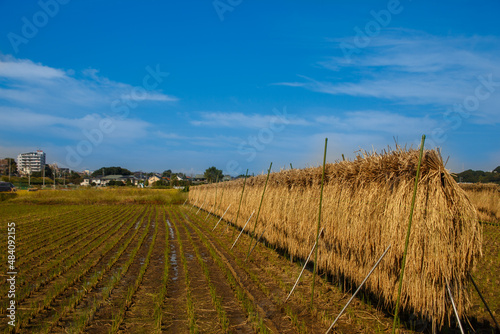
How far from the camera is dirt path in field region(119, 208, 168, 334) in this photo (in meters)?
5.34

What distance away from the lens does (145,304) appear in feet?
21.0

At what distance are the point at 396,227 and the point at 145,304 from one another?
498 centimetres

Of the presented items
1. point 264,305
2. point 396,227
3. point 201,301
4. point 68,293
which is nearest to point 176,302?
point 201,301

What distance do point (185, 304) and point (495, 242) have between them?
1264 centimetres

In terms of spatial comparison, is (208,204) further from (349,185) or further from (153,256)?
(349,185)

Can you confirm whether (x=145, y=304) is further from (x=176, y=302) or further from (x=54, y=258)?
(x=54, y=258)

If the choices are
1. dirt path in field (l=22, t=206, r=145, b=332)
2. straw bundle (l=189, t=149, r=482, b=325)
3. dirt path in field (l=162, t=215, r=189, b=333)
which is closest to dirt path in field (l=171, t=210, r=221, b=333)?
dirt path in field (l=162, t=215, r=189, b=333)

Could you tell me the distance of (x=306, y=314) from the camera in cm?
603

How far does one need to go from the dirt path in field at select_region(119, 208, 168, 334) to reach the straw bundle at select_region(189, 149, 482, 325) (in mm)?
4050

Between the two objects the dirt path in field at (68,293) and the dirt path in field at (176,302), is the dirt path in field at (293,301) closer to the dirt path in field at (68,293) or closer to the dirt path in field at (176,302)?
the dirt path in field at (176,302)

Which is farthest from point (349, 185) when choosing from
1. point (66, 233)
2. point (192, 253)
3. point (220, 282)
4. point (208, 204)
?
point (208, 204)

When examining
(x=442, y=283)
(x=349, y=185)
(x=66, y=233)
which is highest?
(x=349, y=185)

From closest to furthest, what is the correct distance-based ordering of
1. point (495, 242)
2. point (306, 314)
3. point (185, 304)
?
point (306, 314) < point (185, 304) < point (495, 242)

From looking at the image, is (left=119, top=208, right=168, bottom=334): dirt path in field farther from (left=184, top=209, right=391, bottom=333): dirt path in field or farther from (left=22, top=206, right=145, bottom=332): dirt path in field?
(left=184, top=209, right=391, bottom=333): dirt path in field
